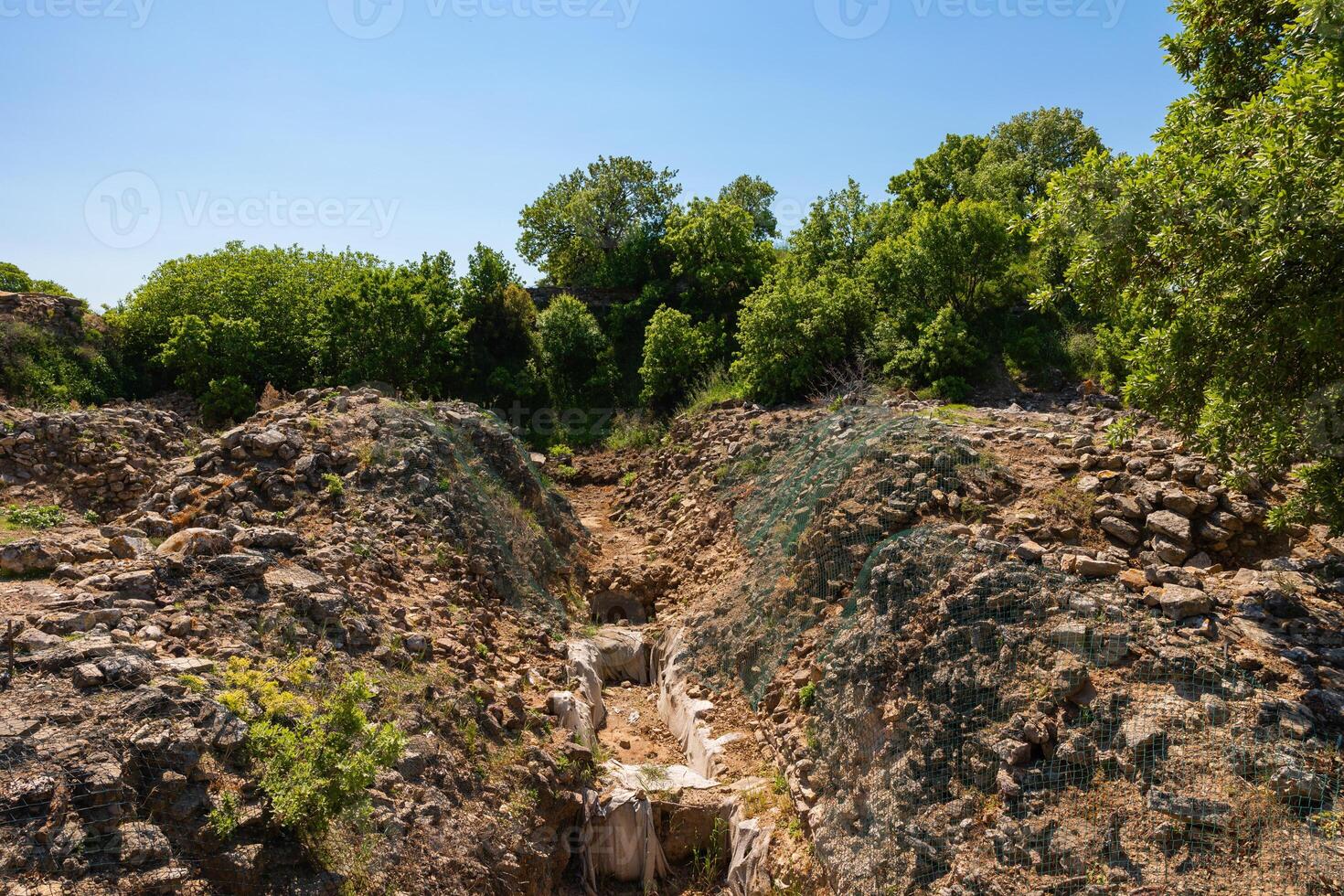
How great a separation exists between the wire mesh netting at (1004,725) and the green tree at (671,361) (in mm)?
9349

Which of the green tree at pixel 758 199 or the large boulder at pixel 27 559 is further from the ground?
the green tree at pixel 758 199

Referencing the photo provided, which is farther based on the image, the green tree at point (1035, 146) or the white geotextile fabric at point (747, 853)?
the green tree at point (1035, 146)

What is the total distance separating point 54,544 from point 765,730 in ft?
20.0

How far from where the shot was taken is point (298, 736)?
4996mm

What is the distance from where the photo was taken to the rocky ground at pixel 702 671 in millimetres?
4559

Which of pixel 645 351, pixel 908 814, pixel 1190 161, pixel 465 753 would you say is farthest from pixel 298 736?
pixel 645 351

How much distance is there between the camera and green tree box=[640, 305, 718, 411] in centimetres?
1741

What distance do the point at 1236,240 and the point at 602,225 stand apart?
20.4 meters

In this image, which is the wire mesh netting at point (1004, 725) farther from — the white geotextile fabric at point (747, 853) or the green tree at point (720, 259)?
the green tree at point (720, 259)

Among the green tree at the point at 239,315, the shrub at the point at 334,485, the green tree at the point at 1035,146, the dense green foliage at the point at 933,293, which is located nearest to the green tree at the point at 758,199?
the dense green foliage at the point at 933,293

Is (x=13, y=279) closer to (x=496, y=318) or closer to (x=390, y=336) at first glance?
(x=390, y=336)

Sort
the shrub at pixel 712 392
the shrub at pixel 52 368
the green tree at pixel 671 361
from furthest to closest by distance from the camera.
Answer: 1. the green tree at pixel 671 361
2. the shrub at pixel 712 392
3. the shrub at pixel 52 368

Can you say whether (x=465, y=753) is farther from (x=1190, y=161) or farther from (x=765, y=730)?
(x=1190, y=161)

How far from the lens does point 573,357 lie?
19.8 meters
